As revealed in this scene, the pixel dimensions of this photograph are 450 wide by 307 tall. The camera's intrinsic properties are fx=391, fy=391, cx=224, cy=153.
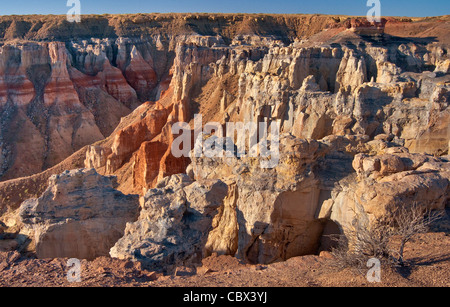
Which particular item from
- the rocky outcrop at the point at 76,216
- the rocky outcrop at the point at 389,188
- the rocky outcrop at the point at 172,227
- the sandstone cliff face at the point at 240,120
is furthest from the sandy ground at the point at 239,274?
the rocky outcrop at the point at 76,216

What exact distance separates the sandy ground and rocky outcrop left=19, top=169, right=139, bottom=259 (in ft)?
7.23

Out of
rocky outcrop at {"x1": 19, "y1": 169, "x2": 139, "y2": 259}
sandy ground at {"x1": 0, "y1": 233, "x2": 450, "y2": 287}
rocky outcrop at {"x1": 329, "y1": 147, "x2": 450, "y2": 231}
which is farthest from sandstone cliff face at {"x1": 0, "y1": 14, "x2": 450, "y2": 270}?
sandy ground at {"x1": 0, "y1": 233, "x2": 450, "y2": 287}

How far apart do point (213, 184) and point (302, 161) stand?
2179 millimetres

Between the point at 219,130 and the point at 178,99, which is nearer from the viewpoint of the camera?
the point at 219,130

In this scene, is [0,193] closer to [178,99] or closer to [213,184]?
[178,99]

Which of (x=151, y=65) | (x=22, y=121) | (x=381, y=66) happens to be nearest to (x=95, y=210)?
(x=381, y=66)

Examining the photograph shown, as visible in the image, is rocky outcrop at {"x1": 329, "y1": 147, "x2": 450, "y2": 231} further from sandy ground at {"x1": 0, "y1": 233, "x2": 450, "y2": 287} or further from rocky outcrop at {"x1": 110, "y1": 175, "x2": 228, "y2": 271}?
rocky outcrop at {"x1": 110, "y1": 175, "x2": 228, "y2": 271}

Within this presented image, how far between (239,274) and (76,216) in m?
4.82

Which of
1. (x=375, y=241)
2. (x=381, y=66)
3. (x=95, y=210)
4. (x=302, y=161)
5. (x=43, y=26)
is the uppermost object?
(x=43, y=26)

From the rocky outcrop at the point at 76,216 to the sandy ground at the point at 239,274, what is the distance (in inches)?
86.8

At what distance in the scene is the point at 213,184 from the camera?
28.6ft

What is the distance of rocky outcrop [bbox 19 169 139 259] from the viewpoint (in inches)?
353

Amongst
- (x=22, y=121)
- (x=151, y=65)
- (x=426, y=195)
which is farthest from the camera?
(x=151, y=65)

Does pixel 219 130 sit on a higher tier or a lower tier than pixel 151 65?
lower
